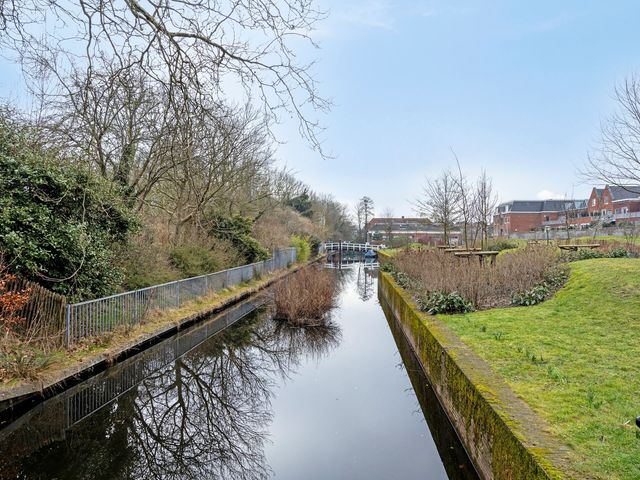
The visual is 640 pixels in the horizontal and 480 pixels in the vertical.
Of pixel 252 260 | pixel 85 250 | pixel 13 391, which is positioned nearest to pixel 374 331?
pixel 85 250

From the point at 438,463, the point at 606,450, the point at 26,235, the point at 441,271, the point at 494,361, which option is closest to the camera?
the point at 606,450

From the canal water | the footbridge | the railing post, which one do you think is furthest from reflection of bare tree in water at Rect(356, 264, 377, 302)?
the footbridge

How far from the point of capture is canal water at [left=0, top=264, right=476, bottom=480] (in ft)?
14.9

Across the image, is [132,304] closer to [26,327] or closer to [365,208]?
[26,327]

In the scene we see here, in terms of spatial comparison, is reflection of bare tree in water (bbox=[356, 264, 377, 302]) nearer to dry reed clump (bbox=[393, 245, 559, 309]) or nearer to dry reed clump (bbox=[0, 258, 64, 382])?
dry reed clump (bbox=[393, 245, 559, 309])

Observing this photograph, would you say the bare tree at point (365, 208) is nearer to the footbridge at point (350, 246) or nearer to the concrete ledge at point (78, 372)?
the footbridge at point (350, 246)

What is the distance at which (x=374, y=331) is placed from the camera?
11750 mm

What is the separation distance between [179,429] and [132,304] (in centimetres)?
471

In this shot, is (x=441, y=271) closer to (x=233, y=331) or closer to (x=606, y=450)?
(x=233, y=331)

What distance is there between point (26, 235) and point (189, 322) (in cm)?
537

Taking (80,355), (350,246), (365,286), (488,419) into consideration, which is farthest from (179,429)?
(350,246)

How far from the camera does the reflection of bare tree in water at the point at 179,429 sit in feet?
14.5

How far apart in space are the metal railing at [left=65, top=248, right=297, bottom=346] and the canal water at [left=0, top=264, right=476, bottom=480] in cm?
87

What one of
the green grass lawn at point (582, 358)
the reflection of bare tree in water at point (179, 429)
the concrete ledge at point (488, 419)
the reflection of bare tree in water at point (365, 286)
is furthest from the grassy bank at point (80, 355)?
the reflection of bare tree in water at point (365, 286)
